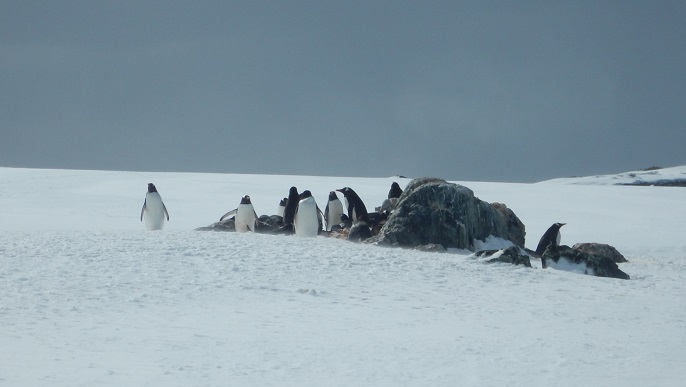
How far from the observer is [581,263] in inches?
462

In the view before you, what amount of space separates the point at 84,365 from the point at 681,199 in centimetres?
2449

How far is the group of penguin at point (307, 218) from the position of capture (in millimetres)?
15234

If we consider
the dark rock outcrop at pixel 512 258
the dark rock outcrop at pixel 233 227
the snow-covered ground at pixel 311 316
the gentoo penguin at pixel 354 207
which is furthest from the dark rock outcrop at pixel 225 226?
the dark rock outcrop at pixel 512 258

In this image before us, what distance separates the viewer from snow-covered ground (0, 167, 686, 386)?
625cm

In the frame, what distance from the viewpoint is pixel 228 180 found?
32250mm

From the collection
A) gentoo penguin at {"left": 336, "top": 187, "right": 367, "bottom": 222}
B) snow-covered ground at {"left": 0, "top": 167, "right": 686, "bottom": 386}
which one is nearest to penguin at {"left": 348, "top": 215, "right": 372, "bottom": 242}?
snow-covered ground at {"left": 0, "top": 167, "right": 686, "bottom": 386}

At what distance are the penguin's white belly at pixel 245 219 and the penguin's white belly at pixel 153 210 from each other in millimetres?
1797

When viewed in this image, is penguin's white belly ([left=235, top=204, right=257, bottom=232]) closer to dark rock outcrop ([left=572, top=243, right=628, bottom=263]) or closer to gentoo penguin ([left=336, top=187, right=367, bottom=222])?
gentoo penguin ([left=336, top=187, right=367, bottom=222])

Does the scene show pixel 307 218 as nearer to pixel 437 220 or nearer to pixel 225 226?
pixel 225 226

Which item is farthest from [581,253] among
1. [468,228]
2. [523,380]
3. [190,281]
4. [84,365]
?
[84,365]

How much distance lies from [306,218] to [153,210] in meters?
3.22

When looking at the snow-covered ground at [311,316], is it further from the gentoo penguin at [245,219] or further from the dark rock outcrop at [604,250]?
the gentoo penguin at [245,219]

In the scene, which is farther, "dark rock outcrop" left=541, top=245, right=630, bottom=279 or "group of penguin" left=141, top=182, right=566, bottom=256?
"group of penguin" left=141, top=182, right=566, bottom=256

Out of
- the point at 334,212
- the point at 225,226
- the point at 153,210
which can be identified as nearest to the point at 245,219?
Result: the point at 225,226
